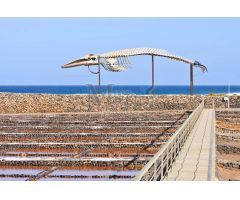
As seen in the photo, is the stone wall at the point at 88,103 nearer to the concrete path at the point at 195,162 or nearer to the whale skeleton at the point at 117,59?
the whale skeleton at the point at 117,59

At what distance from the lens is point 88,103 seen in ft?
96.5

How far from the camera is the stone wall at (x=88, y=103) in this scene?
29.3 meters

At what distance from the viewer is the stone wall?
29.3 metres

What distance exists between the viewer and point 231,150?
61.9 ft

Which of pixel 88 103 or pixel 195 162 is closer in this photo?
pixel 195 162

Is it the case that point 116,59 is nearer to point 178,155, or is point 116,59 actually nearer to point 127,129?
point 127,129

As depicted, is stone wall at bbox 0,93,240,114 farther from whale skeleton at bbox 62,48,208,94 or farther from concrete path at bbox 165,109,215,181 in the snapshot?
concrete path at bbox 165,109,215,181

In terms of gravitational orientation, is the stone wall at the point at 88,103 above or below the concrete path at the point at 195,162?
above

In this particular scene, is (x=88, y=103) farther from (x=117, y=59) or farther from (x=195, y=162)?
(x=195, y=162)

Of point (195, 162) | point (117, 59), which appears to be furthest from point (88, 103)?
point (195, 162)

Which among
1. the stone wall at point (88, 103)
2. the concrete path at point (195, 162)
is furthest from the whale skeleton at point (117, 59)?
the concrete path at point (195, 162)

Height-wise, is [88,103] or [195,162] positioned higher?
[88,103]
